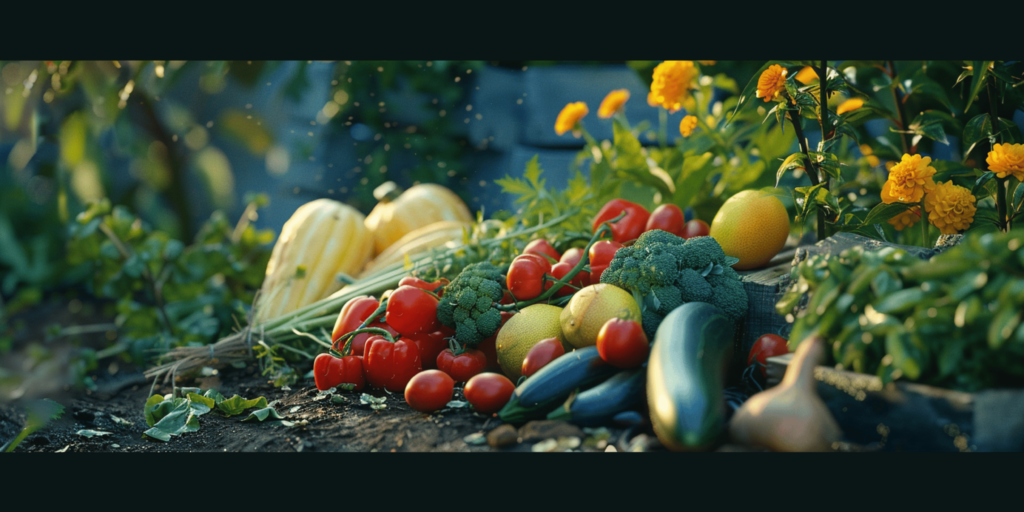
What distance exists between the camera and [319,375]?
6.22ft

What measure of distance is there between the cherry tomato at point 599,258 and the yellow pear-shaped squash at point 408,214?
4.51ft

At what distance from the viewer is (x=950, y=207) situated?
1.73 m

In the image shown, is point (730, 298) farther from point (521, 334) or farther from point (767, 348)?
point (521, 334)

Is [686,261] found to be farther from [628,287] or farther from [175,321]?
[175,321]

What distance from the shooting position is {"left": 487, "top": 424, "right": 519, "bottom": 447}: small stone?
1.37 metres

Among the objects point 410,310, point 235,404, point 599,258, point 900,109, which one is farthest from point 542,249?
point 900,109

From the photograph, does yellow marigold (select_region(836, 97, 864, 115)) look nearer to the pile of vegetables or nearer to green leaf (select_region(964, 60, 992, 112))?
green leaf (select_region(964, 60, 992, 112))

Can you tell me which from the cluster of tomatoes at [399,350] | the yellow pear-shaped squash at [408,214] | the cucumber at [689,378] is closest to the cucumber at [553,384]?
the cucumber at [689,378]

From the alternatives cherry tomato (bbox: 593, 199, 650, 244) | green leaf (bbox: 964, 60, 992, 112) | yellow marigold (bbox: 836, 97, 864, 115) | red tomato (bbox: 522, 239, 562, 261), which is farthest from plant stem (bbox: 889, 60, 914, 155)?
red tomato (bbox: 522, 239, 562, 261)

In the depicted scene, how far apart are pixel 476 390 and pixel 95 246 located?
2.28 m

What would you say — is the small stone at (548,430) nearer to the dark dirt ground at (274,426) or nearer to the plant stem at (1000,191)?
the dark dirt ground at (274,426)

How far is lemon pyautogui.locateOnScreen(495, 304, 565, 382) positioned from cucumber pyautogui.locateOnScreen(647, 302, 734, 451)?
1.32ft

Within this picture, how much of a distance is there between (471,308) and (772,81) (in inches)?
43.5

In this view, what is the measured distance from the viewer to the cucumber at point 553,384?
148 cm
